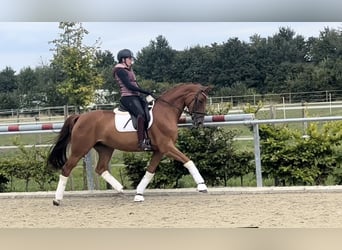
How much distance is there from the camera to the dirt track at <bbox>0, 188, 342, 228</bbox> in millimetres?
4082

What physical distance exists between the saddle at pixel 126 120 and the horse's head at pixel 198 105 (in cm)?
48

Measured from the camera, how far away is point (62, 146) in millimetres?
5793

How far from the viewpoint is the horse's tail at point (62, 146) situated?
5.78 meters

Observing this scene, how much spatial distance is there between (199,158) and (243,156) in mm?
555

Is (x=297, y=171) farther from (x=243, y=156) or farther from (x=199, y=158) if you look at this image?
(x=199, y=158)

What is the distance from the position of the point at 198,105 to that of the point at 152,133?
63 cm

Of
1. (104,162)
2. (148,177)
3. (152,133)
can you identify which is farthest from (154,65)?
(148,177)

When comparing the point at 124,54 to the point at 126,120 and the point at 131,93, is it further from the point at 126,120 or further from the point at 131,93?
the point at 126,120

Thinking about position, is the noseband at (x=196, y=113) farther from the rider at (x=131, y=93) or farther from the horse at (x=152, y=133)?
the rider at (x=131, y=93)

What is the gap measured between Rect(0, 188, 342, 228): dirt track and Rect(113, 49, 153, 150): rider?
0.79m

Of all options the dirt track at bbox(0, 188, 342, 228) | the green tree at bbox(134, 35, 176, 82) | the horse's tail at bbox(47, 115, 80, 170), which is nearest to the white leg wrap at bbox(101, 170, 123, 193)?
the dirt track at bbox(0, 188, 342, 228)

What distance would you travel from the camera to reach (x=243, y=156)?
6027mm

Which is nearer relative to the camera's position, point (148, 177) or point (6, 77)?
point (148, 177)

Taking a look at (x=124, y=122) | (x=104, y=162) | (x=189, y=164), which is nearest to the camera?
(x=189, y=164)
